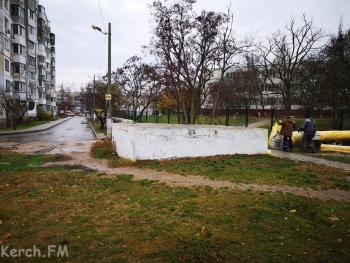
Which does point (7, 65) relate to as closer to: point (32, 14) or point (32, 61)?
point (32, 61)

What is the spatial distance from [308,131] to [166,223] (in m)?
9.83

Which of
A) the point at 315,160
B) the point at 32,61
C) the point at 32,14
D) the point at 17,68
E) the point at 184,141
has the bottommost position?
the point at 315,160

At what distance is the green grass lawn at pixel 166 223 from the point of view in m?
3.49

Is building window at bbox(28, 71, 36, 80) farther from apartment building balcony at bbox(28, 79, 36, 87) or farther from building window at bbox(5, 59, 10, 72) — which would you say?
building window at bbox(5, 59, 10, 72)

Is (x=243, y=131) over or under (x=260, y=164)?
over

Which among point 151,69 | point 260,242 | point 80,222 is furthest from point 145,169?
point 151,69

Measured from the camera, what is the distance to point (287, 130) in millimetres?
12016

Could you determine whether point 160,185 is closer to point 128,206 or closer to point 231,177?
point 128,206

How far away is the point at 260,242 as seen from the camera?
12.2 ft

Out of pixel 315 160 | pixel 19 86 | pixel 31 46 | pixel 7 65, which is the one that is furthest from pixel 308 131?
pixel 31 46

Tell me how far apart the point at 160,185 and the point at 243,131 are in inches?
219

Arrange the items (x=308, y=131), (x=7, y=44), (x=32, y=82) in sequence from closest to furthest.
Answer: (x=308, y=131), (x=7, y=44), (x=32, y=82)

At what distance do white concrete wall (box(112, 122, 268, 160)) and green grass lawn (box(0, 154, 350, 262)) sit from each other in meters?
2.88

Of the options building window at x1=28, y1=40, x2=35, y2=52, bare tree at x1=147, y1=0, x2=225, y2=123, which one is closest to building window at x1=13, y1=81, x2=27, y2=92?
building window at x1=28, y1=40, x2=35, y2=52
